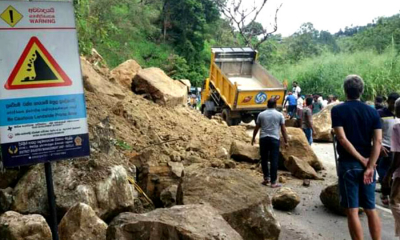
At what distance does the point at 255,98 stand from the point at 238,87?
789 millimetres

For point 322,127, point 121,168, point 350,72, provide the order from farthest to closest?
point 350,72
point 322,127
point 121,168

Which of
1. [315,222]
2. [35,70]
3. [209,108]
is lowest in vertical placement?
[315,222]

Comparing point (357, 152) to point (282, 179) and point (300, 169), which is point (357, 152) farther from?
point (300, 169)

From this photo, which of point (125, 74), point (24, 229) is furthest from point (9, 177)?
point (125, 74)

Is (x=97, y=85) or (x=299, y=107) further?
(x=299, y=107)

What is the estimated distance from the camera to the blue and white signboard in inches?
121

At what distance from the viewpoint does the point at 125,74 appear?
531 inches

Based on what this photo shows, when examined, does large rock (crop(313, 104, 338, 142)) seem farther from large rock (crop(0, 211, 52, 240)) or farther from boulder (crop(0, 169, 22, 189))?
large rock (crop(0, 211, 52, 240))

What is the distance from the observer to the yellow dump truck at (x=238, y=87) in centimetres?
1566

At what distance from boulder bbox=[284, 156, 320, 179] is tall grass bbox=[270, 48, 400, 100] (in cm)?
1348

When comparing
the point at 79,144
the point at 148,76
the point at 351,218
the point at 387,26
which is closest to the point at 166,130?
the point at 148,76

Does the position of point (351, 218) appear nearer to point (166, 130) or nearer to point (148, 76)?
point (166, 130)

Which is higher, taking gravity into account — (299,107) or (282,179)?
(299,107)

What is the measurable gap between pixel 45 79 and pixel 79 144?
0.51 meters
